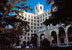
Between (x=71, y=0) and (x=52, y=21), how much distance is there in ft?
12.1

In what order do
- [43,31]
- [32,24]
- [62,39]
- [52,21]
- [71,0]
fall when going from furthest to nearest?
[32,24] < [43,31] < [62,39] < [52,21] < [71,0]

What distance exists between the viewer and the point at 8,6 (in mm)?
9367

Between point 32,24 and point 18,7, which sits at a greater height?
point 32,24

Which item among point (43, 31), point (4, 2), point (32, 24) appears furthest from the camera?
point (32, 24)

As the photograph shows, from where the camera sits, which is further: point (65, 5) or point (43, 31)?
point (43, 31)

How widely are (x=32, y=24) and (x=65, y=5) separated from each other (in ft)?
238

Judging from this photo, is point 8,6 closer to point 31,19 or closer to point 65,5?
point 65,5

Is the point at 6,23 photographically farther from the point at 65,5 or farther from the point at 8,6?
the point at 65,5

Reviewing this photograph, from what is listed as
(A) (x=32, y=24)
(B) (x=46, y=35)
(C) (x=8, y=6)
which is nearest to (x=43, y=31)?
(B) (x=46, y=35)

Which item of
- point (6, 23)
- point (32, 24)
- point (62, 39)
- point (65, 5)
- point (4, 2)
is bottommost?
point (62, 39)

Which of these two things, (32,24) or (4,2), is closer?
(4,2)

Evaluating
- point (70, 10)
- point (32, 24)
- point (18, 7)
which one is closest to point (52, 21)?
point (70, 10)

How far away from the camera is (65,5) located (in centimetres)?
801

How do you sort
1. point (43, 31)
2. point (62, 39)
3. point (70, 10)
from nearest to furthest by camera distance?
point (70, 10), point (62, 39), point (43, 31)
